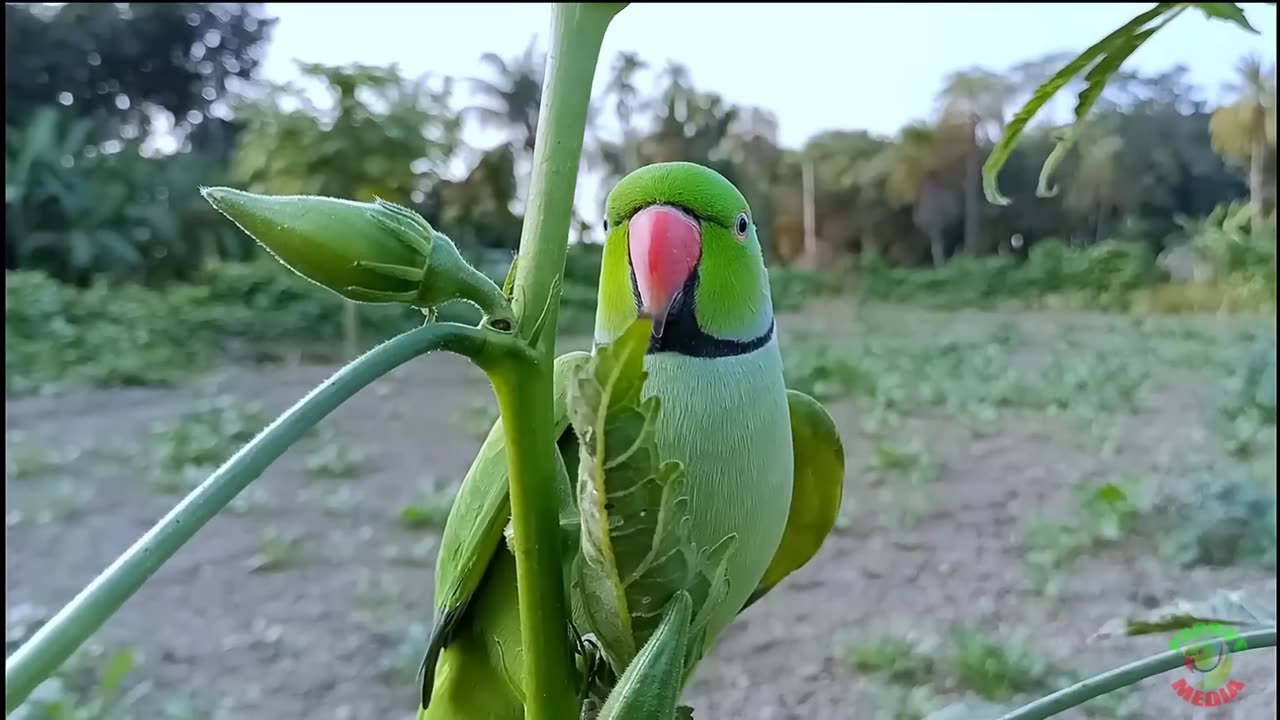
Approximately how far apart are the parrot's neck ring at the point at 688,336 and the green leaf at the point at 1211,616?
26 centimetres

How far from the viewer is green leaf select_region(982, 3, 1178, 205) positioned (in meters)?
0.22

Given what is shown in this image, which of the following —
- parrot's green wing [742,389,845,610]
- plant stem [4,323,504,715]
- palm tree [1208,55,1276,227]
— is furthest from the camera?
palm tree [1208,55,1276,227]

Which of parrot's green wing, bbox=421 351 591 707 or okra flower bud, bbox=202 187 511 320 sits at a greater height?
okra flower bud, bbox=202 187 511 320

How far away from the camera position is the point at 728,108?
4.09ft

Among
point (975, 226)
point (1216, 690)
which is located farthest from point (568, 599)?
point (975, 226)

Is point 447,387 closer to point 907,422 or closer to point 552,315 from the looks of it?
point 907,422

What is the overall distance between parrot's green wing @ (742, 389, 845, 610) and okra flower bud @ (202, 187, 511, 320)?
225 mm

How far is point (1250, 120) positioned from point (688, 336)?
156 cm

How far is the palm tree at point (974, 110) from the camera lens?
1.21 metres

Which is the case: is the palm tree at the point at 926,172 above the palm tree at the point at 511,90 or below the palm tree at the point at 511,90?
below

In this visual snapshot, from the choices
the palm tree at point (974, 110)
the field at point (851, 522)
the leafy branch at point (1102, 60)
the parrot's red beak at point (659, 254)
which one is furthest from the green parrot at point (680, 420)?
the palm tree at point (974, 110)

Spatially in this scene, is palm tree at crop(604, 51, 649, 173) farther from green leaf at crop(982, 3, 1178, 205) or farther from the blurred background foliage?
green leaf at crop(982, 3, 1178, 205)

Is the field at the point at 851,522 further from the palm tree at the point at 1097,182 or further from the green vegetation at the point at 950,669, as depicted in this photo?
the palm tree at the point at 1097,182

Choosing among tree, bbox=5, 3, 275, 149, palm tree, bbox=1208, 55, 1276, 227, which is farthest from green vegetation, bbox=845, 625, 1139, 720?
tree, bbox=5, 3, 275, 149
